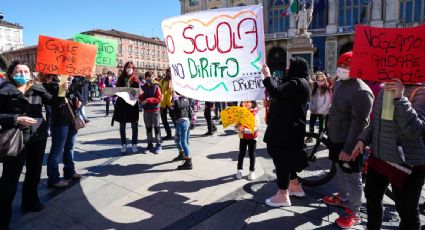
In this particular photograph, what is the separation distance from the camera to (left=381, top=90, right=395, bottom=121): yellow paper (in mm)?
2340

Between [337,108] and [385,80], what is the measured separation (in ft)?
2.38

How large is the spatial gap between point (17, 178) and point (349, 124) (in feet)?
11.6

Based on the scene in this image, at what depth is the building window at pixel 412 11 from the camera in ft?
88.6

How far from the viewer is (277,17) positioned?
33.9 meters

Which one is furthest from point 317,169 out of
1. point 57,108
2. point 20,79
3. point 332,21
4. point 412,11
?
point 412,11

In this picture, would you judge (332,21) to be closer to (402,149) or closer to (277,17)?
(277,17)

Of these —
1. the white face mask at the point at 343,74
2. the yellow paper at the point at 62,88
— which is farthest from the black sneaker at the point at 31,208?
the white face mask at the point at 343,74

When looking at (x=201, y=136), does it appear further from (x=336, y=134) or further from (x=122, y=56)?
(x=122, y=56)

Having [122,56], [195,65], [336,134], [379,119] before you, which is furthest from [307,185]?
[122,56]

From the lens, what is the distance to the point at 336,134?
3156mm

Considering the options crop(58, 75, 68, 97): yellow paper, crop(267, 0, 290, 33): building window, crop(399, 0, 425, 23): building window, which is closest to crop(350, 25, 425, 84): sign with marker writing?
crop(58, 75, 68, 97): yellow paper

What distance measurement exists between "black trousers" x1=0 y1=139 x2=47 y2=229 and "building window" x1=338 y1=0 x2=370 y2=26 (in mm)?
32462

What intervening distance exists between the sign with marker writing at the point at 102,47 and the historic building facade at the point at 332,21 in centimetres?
2389

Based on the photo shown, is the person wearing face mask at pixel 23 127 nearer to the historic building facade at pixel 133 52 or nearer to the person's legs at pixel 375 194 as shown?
the person's legs at pixel 375 194
